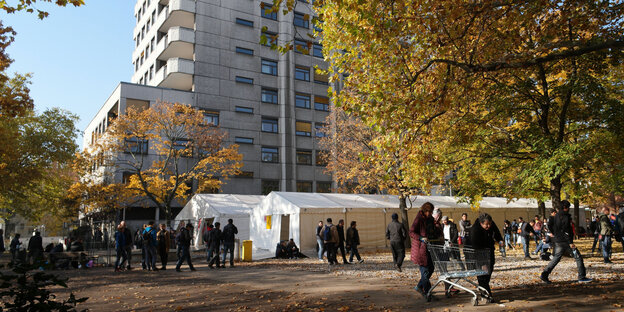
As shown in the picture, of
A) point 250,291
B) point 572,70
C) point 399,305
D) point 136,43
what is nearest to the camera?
point 399,305

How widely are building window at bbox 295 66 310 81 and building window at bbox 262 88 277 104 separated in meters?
3.20

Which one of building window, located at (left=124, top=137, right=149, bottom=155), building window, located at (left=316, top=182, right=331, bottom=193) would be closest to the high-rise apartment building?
building window, located at (left=316, top=182, right=331, bottom=193)

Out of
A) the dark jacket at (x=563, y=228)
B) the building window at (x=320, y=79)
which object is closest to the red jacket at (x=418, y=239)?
the dark jacket at (x=563, y=228)

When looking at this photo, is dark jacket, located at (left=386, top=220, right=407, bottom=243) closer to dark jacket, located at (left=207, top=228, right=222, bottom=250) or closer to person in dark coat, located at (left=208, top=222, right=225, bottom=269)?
person in dark coat, located at (left=208, top=222, right=225, bottom=269)

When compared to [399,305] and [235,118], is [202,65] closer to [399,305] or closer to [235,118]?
[235,118]

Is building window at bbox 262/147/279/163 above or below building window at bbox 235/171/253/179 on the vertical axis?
above

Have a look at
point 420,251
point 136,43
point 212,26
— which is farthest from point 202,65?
point 420,251

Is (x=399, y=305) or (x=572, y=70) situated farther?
(x=572, y=70)

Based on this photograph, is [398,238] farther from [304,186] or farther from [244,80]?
[244,80]

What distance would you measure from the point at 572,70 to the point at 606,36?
378 cm

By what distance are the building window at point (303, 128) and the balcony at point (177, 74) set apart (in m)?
10.8

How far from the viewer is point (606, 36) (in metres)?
10.4

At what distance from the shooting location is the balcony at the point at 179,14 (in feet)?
124

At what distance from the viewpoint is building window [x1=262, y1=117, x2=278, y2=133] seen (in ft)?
132
